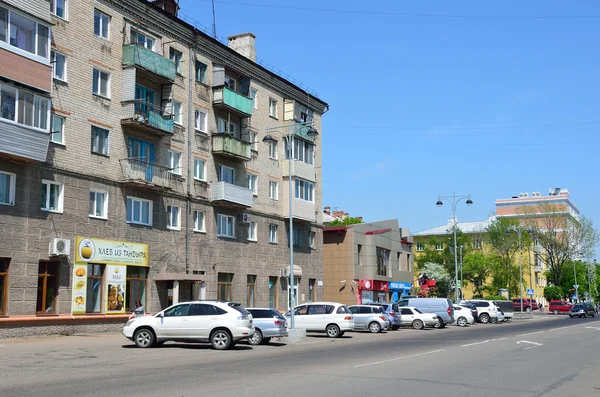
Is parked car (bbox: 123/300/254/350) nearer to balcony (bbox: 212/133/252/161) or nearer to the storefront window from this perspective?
the storefront window

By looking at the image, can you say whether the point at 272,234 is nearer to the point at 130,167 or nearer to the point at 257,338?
the point at 130,167

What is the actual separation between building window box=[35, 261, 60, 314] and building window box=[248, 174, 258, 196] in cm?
→ 1666

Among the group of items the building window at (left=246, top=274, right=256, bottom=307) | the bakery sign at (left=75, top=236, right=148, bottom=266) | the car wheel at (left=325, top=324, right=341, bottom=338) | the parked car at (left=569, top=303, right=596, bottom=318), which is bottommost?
the parked car at (left=569, top=303, right=596, bottom=318)

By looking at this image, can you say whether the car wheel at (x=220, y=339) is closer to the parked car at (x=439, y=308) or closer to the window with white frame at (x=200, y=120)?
the window with white frame at (x=200, y=120)

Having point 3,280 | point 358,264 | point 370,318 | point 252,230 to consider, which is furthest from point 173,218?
point 358,264

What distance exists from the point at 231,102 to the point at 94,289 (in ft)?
48.5

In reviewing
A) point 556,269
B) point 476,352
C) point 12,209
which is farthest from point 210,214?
point 556,269

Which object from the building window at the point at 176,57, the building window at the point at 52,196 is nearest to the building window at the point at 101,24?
the building window at the point at 176,57

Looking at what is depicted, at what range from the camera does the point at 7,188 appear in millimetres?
26953

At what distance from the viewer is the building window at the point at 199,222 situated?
38.0m

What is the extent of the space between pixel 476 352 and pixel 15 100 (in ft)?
64.7

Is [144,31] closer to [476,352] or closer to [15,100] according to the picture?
[15,100]

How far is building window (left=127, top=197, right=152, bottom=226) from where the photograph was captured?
33.2m

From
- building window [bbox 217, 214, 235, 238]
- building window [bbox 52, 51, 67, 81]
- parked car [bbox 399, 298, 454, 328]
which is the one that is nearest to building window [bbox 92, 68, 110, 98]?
building window [bbox 52, 51, 67, 81]
